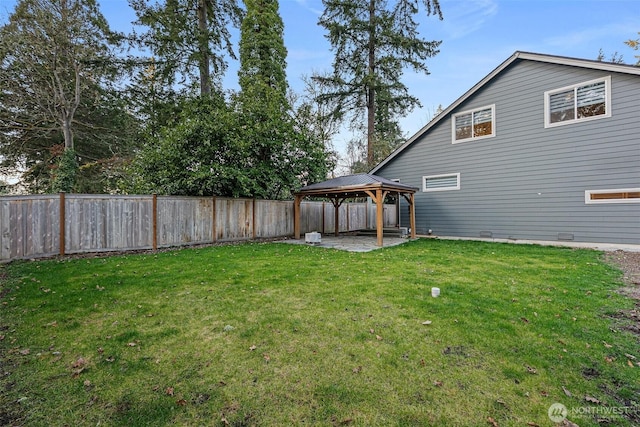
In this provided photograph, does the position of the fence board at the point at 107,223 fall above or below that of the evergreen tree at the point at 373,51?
below

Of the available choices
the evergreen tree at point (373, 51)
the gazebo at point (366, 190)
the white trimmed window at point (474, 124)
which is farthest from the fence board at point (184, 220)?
the evergreen tree at point (373, 51)

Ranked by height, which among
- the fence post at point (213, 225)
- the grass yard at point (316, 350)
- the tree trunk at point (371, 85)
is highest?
the tree trunk at point (371, 85)

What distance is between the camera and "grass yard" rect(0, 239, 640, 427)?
2.04 meters

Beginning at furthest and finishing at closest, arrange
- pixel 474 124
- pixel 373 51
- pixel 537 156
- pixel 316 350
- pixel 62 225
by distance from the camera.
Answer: pixel 373 51 < pixel 474 124 < pixel 537 156 < pixel 62 225 < pixel 316 350

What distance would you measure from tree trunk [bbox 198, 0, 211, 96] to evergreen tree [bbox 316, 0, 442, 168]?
656 cm

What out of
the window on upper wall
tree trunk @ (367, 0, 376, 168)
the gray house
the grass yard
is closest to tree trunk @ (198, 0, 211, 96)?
tree trunk @ (367, 0, 376, 168)

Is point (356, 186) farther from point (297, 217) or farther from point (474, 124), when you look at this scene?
point (474, 124)

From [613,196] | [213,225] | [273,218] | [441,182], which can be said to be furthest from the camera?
[441,182]

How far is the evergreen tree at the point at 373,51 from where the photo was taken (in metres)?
16.2

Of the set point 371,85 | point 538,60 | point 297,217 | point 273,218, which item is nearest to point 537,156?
point 538,60

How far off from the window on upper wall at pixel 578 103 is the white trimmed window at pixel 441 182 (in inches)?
134

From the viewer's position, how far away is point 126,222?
27.9 ft

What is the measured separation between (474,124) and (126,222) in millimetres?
12753

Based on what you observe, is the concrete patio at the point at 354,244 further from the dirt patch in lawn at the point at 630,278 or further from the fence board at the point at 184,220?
the dirt patch in lawn at the point at 630,278
